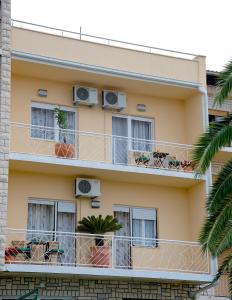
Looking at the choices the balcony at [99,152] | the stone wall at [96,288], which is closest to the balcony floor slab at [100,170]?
the balcony at [99,152]

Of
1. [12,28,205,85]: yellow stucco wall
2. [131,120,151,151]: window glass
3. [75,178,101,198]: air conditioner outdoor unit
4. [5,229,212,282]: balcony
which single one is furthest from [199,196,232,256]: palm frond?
[12,28,205,85]: yellow stucco wall

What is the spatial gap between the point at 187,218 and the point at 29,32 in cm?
771

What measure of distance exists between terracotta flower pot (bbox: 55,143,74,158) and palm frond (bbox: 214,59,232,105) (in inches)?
219

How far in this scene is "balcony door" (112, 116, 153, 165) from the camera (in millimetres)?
24211

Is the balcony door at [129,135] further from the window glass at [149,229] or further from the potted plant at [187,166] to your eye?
the window glass at [149,229]

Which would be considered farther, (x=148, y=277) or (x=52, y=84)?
(x=52, y=84)

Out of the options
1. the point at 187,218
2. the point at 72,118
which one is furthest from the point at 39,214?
the point at 187,218

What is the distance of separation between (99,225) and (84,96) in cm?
418

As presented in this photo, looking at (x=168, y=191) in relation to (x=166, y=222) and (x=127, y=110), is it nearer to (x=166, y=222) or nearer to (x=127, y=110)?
Result: (x=166, y=222)

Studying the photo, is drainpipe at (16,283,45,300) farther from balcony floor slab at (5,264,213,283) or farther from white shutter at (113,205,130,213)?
white shutter at (113,205,130,213)

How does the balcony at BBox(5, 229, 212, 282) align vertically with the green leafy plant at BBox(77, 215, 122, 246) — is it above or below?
below

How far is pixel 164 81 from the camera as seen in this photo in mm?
24500

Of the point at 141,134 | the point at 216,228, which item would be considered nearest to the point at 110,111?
the point at 141,134

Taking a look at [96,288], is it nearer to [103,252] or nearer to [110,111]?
[103,252]
